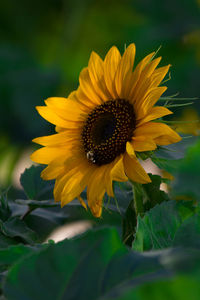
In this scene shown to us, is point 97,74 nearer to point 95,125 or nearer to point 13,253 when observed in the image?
point 95,125

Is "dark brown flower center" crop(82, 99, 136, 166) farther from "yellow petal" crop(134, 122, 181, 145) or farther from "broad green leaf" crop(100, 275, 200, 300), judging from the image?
"broad green leaf" crop(100, 275, 200, 300)

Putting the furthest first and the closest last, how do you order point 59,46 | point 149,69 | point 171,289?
point 59,46, point 149,69, point 171,289

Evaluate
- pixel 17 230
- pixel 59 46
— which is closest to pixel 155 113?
pixel 17 230

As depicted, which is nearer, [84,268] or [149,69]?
[84,268]

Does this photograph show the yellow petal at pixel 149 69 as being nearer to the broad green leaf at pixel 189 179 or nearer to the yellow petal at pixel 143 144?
the yellow petal at pixel 143 144

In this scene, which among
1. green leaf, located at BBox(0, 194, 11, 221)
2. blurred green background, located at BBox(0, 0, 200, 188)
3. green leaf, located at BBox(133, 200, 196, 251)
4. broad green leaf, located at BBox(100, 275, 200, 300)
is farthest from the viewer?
blurred green background, located at BBox(0, 0, 200, 188)

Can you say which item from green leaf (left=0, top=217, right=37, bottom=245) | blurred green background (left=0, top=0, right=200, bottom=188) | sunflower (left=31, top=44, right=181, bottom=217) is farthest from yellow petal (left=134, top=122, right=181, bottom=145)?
blurred green background (left=0, top=0, right=200, bottom=188)

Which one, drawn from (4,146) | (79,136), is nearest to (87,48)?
(4,146)
